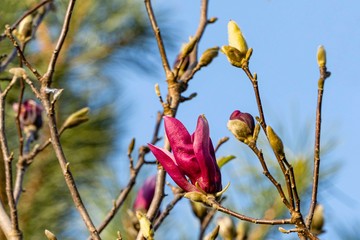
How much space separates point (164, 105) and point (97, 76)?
1.56m

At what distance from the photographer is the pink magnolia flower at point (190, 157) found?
937 mm

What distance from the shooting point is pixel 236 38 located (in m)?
1.02

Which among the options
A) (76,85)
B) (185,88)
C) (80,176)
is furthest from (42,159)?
(185,88)

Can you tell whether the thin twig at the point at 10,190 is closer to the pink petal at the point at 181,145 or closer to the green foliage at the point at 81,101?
the pink petal at the point at 181,145

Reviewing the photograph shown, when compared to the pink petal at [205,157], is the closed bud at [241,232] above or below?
above

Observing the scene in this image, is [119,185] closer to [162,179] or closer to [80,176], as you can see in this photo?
[80,176]

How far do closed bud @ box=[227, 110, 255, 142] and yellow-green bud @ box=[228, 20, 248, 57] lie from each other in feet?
0.25

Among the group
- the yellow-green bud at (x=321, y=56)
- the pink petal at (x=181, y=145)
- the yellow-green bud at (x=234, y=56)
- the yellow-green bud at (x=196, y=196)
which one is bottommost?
the yellow-green bud at (x=196, y=196)

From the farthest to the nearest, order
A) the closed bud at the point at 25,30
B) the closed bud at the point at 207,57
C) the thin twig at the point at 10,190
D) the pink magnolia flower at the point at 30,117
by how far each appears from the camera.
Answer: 1. the pink magnolia flower at the point at 30,117
2. the closed bud at the point at 25,30
3. the closed bud at the point at 207,57
4. the thin twig at the point at 10,190

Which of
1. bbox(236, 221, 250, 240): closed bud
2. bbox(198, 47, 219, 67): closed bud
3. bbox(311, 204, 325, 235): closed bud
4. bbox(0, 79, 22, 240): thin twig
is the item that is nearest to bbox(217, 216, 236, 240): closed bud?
bbox(236, 221, 250, 240): closed bud

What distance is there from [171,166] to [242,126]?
9 centimetres

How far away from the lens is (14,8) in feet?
6.50

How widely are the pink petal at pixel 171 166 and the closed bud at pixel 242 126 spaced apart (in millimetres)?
71

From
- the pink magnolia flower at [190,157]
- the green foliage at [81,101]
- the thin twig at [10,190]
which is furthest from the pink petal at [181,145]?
the green foliage at [81,101]
